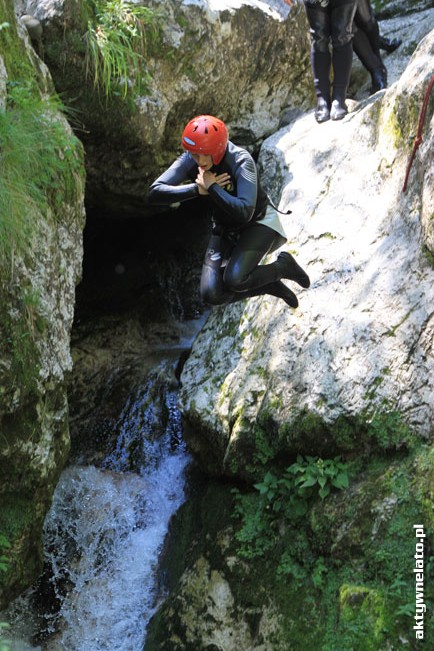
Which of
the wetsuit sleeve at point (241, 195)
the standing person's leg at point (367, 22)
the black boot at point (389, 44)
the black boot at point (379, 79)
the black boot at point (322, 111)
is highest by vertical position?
the standing person's leg at point (367, 22)

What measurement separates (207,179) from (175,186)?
0.33 meters

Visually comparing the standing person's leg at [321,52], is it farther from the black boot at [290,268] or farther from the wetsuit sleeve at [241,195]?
the wetsuit sleeve at [241,195]

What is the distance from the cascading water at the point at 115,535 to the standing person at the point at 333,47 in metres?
3.58

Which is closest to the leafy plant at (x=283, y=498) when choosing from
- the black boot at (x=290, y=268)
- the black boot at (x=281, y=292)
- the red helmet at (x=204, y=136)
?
the black boot at (x=281, y=292)

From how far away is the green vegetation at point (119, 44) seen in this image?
21.4 feet

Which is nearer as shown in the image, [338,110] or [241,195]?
[241,195]

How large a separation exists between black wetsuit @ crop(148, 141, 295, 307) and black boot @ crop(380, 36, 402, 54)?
4776 millimetres

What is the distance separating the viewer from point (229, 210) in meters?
4.78

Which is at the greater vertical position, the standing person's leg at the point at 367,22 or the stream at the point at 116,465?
the standing person's leg at the point at 367,22

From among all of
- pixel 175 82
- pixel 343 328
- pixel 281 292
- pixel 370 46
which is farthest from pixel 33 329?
pixel 370 46

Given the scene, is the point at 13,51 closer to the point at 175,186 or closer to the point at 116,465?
the point at 175,186

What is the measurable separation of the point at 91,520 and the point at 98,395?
1.61m

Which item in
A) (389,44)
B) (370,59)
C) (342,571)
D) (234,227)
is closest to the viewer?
(342,571)

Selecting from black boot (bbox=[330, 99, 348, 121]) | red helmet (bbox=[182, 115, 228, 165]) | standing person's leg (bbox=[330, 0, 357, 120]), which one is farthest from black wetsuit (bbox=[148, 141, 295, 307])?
standing person's leg (bbox=[330, 0, 357, 120])
